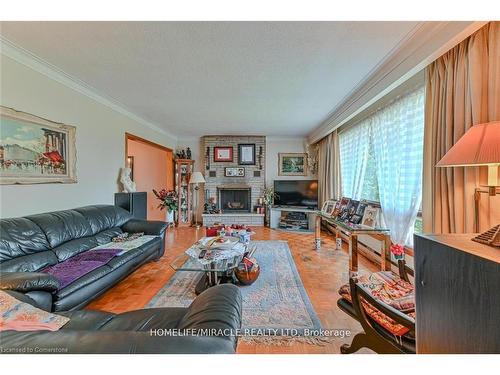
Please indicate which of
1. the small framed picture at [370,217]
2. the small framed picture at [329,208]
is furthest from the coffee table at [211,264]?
the small framed picture at [329,208]

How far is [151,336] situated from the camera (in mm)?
796

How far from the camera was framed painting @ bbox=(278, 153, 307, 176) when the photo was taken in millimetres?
6469

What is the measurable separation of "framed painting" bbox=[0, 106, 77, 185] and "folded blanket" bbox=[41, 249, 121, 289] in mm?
957

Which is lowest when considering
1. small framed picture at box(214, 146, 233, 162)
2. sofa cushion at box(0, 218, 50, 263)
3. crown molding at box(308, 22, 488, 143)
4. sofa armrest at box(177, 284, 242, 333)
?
sofa armrest at box(177, 284, 242, 333)

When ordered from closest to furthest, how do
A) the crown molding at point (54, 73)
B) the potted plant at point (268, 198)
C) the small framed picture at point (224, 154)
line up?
the crown molding at point (54, 73) → the potted plant at point (268, 198) → the small framed picture at point (224, 154)

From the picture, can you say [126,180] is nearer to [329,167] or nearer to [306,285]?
[306,285]

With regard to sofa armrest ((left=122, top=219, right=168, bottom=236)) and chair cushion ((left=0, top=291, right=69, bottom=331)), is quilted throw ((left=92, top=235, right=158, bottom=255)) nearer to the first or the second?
sofa armrest ((left=122, top=219, right=168, bottom=236))

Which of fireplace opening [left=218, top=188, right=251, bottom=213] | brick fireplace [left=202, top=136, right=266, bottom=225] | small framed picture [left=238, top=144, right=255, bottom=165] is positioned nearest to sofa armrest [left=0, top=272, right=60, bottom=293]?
brick fireplace [left=202, top=136, right=266, bottom=225]

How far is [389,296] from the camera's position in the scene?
1.58 metres

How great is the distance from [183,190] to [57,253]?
410cm

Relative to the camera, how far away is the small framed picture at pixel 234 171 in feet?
21.0

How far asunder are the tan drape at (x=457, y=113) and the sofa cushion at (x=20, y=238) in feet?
12.0

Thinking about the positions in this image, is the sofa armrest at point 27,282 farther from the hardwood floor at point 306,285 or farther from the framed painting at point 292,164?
the framed painting at point 292,164
